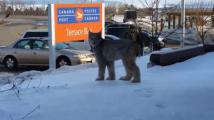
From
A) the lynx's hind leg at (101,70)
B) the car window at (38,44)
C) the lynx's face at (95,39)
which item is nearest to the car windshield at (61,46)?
the car window at (38,44)

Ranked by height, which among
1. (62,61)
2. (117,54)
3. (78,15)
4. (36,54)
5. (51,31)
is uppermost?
(78,15)

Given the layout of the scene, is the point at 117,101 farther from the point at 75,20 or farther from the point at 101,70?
the point at 75,20

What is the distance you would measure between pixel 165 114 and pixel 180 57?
6124 mm

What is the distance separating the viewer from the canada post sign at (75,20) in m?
17.2

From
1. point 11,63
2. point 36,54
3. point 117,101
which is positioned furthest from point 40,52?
point 117,101

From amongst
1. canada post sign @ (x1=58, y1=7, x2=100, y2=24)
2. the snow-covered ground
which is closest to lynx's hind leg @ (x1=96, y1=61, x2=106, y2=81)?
the snow-covered ground

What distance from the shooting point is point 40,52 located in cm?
1998

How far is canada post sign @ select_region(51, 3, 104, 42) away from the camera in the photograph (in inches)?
676

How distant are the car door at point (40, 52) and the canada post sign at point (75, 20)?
7.57 ft

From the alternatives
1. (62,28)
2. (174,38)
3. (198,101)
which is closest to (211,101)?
(198,101)

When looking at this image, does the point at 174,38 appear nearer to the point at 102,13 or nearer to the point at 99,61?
the point at 102,13

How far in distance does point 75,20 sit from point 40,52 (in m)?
2.92

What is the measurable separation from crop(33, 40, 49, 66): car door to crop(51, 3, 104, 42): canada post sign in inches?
90.8

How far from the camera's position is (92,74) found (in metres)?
10.5
